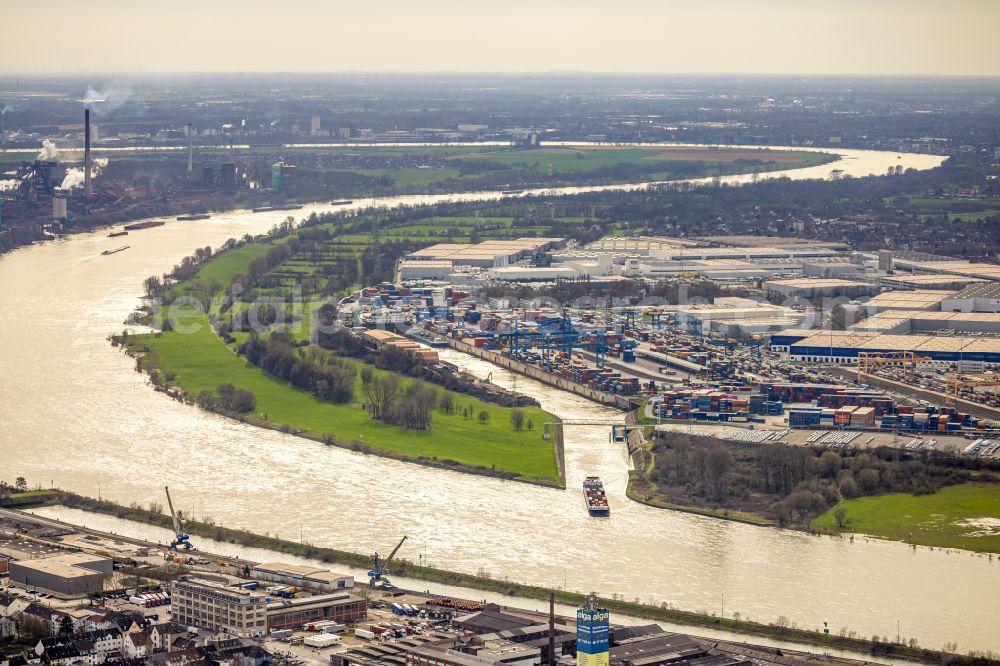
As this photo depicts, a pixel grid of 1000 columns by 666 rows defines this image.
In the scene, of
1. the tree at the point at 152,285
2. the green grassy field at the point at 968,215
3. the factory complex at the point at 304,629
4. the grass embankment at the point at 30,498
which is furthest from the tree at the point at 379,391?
the green grassy field at the point at 968,215

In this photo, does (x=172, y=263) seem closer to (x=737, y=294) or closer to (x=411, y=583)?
(x=737, y=294)

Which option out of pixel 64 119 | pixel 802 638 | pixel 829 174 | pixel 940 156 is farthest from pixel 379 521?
pixel 64 119

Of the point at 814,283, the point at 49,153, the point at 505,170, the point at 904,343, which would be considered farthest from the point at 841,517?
the point at 505,170

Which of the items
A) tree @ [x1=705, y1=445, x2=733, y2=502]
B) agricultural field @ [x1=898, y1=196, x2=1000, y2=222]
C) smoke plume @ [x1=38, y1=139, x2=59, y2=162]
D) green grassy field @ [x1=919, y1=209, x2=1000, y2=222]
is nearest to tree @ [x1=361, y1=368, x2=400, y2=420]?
tree @ [x1=705, y1=445, x2=733, y2=502]

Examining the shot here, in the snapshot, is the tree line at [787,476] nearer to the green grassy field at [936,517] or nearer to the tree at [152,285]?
the green grassy field at [936,517]

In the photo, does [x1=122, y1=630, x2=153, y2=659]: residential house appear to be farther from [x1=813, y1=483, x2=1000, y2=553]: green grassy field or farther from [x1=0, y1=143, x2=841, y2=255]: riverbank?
[x1=0, y1=143, x2=841, y2=255]: riverbank

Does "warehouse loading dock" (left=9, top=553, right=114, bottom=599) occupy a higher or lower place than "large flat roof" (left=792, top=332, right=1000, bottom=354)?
lower
